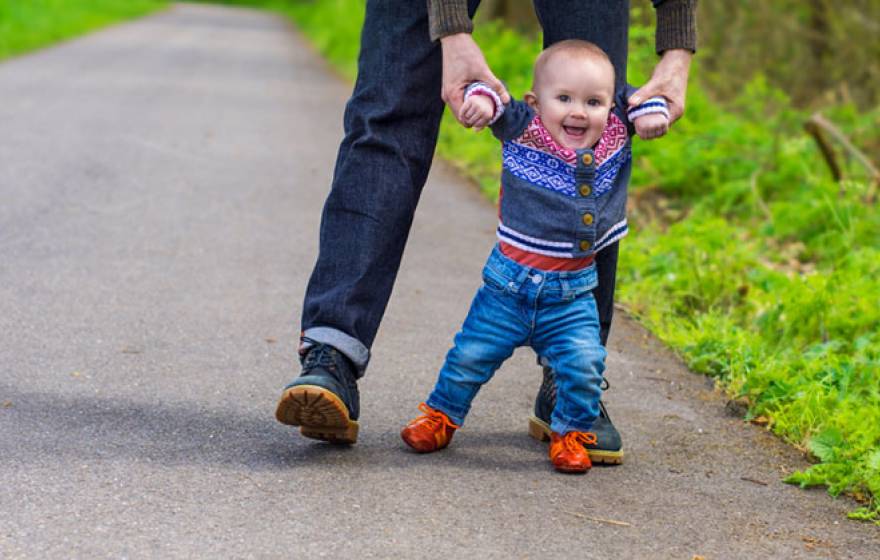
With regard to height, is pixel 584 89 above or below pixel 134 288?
above

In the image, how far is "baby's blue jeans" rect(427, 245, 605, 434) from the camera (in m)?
3.10

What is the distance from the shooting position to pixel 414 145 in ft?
10.3

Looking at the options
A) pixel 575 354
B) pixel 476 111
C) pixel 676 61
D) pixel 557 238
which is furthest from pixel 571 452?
pixel 676 61

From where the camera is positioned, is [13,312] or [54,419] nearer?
[54,419]

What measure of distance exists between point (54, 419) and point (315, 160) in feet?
18.4

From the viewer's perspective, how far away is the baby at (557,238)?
3053mm

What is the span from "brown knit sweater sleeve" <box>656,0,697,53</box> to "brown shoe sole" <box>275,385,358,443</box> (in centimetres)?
113

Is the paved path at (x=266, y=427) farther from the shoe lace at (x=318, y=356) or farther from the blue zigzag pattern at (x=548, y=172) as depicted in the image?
the blue zigzag pattern at (x=548, y=172)

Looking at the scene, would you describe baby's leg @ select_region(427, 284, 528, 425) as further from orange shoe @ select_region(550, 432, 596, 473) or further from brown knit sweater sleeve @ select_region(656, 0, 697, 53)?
brown knit sweater sleeve @ select_region(656, 0, 697, 53)

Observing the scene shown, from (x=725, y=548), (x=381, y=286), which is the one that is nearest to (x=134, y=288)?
(x=381, y=286)

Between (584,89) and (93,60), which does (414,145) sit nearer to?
(584,89)

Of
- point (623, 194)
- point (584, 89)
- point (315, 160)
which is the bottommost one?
point (315, 160)

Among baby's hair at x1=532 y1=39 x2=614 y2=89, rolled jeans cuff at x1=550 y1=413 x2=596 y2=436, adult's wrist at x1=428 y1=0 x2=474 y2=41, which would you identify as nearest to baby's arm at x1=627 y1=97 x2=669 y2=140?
baby's hair at x1=532 y1=39 x2=614 y2=89

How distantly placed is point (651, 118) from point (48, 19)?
65.4ft
